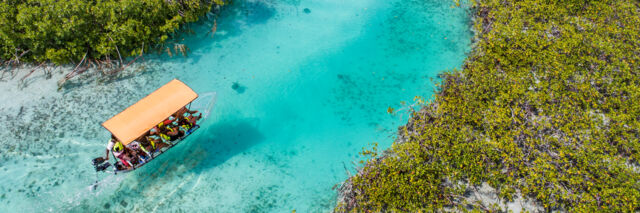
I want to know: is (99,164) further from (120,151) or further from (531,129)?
(531,129)

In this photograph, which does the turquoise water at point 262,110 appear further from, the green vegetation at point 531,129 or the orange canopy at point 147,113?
the orange canopy at point 147,113

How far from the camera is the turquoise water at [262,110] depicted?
12.2m

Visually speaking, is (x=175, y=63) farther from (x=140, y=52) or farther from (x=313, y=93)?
(x=313, y=93)

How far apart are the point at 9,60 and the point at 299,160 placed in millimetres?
13387

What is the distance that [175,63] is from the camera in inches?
635

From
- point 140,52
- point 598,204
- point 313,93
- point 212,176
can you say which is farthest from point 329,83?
point 598,204

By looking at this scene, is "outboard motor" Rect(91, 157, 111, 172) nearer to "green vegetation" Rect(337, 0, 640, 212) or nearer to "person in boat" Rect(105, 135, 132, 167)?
"person in boat" Rect(105, 135, 132, 167)

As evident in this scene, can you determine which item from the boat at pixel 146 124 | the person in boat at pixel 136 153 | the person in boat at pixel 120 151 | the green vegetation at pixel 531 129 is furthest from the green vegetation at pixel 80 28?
the green vegetation at pixel 531 129

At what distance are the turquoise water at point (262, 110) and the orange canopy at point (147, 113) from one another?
7.27 ft

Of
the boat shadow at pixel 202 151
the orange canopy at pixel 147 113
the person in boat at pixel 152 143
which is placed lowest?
the boat shadow at pixel 202 151

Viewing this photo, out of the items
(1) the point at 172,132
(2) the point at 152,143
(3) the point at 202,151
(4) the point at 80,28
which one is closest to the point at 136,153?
(2) the point at 152,143

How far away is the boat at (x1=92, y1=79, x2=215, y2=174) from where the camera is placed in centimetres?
1109

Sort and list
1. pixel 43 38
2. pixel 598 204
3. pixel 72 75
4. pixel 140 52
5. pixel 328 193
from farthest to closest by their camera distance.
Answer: pixel 140 52
pixel 72 75
pixel 43 38
pixel 328 193
pixel 598 204

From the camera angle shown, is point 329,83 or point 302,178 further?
point 329,83
